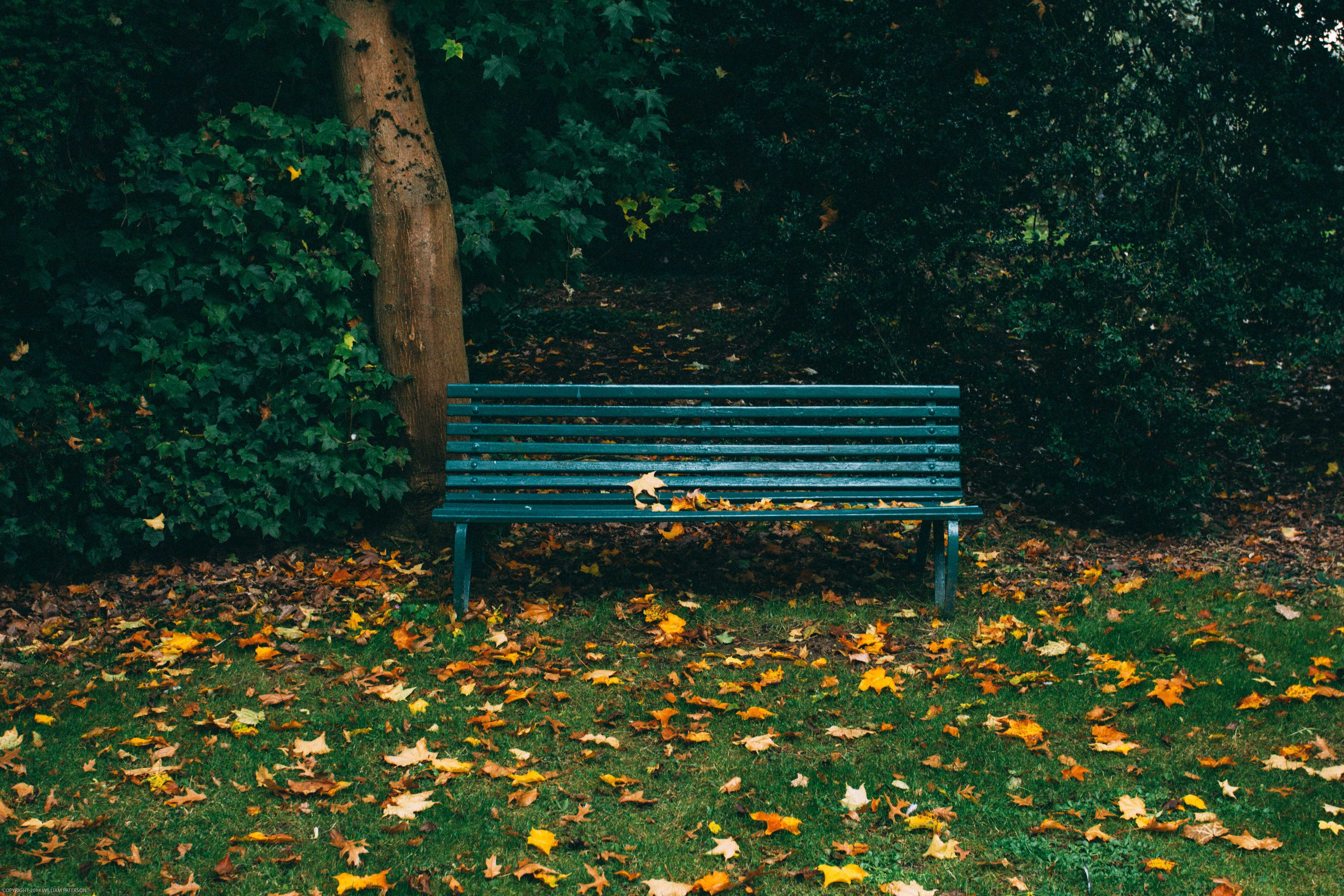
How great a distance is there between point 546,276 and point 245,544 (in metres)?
2.37

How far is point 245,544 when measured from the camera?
596 centimetres

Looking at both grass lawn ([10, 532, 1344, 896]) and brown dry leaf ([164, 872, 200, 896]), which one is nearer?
brown dry leaf ([164, 872, 200, 896])

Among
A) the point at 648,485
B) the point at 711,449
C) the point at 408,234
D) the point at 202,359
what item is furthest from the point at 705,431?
the point at 202,359

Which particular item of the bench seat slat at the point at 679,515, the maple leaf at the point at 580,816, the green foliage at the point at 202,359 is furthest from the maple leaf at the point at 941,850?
the green foliage at the point at 202,359

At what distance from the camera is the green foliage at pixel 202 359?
525 centimetres

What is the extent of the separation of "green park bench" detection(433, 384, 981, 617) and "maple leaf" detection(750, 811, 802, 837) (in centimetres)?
199

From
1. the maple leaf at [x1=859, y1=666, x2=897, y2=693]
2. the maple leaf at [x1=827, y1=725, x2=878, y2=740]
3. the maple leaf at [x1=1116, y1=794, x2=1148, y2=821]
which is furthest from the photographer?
the maple leaf at [x1=859, y1=666, x2=897, y2=693]

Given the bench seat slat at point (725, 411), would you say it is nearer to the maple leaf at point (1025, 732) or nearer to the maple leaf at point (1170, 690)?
the maple leaf at point (1170, 690)

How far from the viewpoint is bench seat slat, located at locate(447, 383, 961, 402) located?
536 cm

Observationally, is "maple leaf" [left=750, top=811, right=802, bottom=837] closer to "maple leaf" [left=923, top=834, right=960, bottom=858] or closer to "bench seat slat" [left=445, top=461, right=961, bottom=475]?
"maple leaf" [left=923, top=834, right=960, bottom=858]

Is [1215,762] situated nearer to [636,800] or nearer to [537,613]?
[636,800]

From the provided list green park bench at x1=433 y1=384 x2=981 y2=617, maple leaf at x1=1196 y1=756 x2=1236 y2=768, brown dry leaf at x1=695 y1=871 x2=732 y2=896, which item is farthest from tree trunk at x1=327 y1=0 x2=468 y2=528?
maple leaf at x1=1196 y1=756 x2=1236 y2=768

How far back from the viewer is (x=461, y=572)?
Result: 5.05 metres

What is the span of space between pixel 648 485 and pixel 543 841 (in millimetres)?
2318
